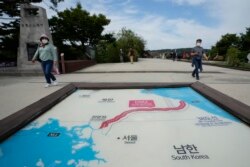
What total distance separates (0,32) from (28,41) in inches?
296

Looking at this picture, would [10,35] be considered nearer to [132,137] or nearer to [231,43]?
[132,137]

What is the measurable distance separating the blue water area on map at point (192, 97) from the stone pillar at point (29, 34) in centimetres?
994

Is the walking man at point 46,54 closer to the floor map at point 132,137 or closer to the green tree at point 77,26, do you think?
the floor map at point 132,137

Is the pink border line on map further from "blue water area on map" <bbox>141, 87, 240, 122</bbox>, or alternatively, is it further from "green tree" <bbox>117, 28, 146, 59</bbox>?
"green tree" <bbox>117, 28, 146, 59</bbox>

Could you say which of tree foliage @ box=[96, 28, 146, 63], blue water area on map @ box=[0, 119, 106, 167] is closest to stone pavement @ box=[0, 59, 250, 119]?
blue water area on map @ box=[0, 119, 106, 167]

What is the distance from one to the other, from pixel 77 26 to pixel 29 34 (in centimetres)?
1734

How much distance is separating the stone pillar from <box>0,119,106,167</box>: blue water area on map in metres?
11.1

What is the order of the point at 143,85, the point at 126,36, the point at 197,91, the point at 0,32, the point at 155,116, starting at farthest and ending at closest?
1. the point at 126,36
2. the point at 0,32
3. the point at 143,85
4. the point at 197,91
5. the point at 155,116

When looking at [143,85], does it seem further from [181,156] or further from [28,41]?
[28,41]

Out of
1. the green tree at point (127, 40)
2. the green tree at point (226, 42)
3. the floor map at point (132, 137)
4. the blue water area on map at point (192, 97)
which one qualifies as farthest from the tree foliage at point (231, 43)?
the floor map at point (132, 137)

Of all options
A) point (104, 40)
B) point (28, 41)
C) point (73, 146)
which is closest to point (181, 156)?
point (73, 146)

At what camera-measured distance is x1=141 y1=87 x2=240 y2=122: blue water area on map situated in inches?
161

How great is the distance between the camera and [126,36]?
29625mm

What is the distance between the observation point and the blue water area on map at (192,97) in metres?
4.08
